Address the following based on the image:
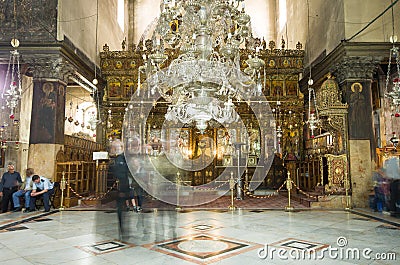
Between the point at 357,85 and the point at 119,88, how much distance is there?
10.1 metres

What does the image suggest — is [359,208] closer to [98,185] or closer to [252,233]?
[252,233]

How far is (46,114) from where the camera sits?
→ 33.1ft

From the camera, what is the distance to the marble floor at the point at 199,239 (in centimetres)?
420

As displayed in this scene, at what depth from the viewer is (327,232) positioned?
19.4ft

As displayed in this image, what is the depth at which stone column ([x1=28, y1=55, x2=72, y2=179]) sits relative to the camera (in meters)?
9.82

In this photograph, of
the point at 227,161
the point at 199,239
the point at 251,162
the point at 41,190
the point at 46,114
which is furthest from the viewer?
the point at 227,161

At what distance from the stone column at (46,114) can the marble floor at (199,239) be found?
88.4 inches

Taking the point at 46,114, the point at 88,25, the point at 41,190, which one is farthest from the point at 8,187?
the point at 88,25

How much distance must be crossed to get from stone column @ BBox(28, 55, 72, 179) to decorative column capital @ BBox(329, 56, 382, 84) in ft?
29.8

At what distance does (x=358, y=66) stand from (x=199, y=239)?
7.99 meters

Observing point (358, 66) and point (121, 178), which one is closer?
point (121, 178)

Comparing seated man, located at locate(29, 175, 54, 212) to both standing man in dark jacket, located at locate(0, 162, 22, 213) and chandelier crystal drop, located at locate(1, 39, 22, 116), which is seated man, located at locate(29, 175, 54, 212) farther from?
chandelier crystal drop, located at locate(1, 39, 22, 116)

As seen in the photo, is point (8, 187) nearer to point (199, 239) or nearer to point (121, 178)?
point (121, 178)

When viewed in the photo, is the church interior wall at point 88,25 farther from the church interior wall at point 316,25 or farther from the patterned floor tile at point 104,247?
the church interior wall at point 316,25
